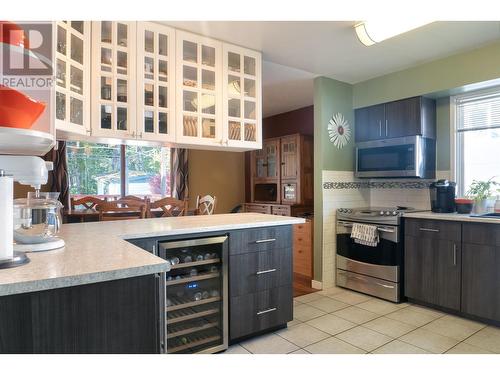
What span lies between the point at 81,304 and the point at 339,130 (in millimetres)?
3347

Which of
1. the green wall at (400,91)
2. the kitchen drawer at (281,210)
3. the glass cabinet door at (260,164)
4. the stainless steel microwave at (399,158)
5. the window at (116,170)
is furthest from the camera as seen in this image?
the glass cabinet door at (260,164)

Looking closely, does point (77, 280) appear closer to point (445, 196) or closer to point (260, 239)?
point (260, 239)

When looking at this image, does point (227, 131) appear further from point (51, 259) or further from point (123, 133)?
point (51, 259)

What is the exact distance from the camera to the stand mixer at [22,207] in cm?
114

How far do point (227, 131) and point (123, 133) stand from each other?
2.87 feet

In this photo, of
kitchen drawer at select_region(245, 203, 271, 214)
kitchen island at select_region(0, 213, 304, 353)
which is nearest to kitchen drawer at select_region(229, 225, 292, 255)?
kitchen island at select_region(0, 213, 304, 353)

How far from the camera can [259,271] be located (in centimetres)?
237

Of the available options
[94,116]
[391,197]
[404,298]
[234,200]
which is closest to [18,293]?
[94,116]

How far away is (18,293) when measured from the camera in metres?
0.96

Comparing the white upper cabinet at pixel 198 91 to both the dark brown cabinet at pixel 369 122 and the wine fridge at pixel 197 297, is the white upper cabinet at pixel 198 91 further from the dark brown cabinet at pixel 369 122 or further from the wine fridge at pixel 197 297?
the dark brown cabinet at pixel 369 122

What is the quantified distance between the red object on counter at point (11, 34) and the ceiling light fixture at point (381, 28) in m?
2.18

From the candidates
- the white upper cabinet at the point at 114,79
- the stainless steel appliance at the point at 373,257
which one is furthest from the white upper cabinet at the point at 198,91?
the stainless steel appliance at the point at 373,257

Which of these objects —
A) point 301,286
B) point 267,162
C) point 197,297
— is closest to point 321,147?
point 301,286

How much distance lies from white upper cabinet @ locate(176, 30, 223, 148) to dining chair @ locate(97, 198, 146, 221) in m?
1.01
